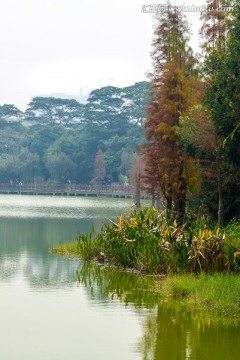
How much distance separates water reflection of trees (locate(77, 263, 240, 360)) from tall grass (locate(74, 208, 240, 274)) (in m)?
0.81

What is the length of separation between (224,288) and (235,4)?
26.2ft

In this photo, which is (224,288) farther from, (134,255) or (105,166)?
(105,166)

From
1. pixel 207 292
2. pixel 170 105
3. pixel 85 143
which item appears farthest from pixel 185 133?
pixel 85 143

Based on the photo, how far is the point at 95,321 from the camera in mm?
12727

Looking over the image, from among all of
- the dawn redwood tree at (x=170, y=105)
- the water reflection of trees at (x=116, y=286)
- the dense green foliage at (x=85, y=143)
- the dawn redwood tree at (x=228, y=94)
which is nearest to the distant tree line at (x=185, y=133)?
the dawn redwood tree at (x=170, y=105)

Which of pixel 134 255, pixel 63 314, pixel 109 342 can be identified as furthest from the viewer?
pixel 134 255

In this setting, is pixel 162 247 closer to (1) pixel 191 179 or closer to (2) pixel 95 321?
(2) pixel 95 321

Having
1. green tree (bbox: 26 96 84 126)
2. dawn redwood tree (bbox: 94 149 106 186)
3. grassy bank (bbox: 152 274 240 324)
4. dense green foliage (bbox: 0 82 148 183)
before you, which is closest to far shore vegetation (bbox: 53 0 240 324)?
grassy bank (bbox: 152 274 240 324)

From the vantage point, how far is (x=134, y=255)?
62.9 ft

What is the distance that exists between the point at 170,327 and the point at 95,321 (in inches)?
51.5

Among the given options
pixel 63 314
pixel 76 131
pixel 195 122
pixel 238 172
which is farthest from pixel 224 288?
pixel 76 131

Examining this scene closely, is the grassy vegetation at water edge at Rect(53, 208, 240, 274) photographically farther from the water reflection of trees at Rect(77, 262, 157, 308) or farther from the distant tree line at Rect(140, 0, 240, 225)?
the distant tree line at Rect(140, 0, 240, 225)

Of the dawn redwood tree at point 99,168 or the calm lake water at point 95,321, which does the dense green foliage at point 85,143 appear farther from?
the calm lake water at point 95,321

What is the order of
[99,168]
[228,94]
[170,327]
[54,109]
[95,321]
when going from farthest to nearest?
[54,109] → [99,168] → [228,94] → [95,321] → [170,327]
